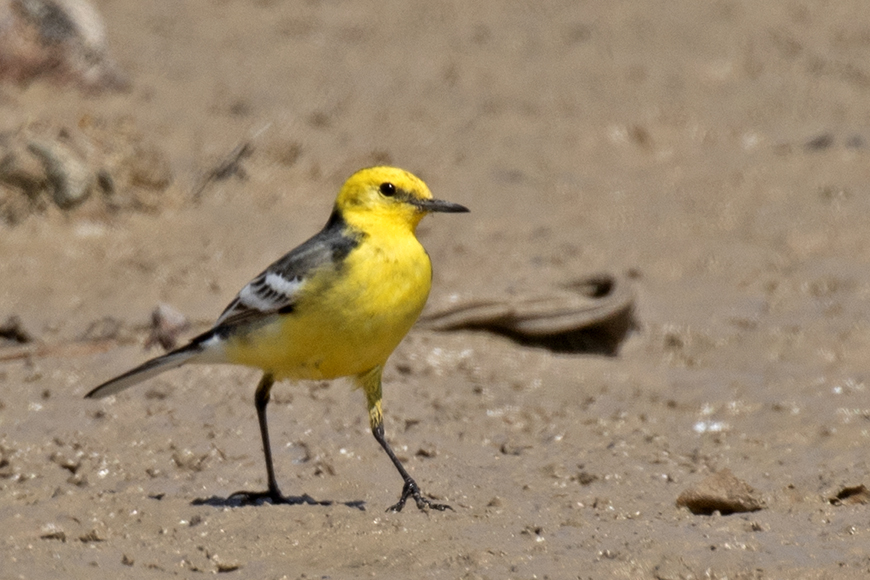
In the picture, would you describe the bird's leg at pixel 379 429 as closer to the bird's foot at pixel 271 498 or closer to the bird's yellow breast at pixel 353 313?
the bird's yellow breast at pixel 353 313

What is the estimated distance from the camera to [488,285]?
30.8ft

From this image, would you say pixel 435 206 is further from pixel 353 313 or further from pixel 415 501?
Answer: pixel 415 501

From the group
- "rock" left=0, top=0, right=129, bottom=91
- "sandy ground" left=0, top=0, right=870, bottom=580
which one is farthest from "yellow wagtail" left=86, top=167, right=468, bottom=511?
"rock" left=0, top=0, right=129, bottom=91

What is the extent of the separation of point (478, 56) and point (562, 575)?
10.6 metres

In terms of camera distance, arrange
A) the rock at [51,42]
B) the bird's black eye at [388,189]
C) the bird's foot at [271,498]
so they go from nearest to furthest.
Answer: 1. the bird's foot at [271,498]
2. the bird's black eye at [388,189]
3. the rock at [51,42]

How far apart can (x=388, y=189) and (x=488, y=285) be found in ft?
10.8

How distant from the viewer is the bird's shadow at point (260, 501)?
5973 mm

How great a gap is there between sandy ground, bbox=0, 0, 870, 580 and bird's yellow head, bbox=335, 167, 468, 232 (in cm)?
131

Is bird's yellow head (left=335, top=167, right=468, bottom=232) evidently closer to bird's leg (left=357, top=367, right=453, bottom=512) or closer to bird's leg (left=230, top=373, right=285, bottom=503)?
bird's leg (left=357, top=367, right=453, bottom=512)

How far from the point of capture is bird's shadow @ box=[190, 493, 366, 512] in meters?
5.97

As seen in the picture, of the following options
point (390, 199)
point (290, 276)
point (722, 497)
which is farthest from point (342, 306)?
point (722, 497)

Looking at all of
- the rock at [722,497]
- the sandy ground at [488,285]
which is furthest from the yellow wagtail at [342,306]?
the rock at [722,497]

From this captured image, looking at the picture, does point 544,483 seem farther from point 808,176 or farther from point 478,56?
point 478,56

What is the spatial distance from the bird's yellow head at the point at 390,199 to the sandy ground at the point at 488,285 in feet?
4.30
